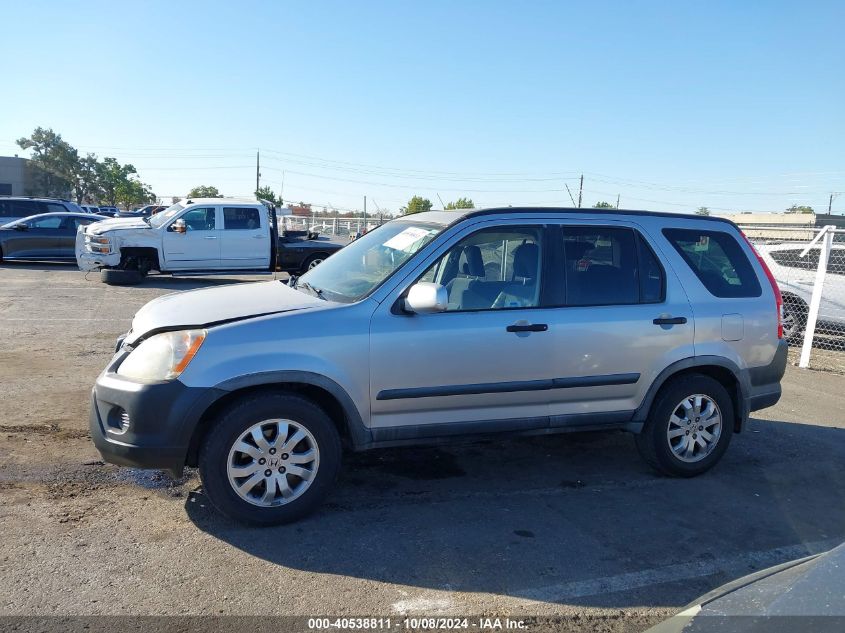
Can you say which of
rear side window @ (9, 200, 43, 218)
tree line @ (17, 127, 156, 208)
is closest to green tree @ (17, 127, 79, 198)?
tree line @ (17, 127, 156, 208)

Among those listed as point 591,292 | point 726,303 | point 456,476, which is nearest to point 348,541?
point 456,476

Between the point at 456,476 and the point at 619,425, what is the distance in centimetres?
119

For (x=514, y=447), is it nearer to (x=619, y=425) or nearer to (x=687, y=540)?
(x=619, y=425)

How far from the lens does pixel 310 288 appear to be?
4688 millimetres

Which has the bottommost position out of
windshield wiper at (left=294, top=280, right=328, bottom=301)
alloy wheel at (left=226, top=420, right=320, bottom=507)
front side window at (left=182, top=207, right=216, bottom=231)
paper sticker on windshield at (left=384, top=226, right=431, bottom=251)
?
alloy wheel at (left=226, top=420, right=320, bottom=507)

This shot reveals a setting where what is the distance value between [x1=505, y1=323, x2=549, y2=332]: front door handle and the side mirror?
1.70ft

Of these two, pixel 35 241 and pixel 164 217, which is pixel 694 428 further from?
pixel 35 241

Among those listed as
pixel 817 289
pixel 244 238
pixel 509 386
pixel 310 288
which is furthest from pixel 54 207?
pixel 509 386

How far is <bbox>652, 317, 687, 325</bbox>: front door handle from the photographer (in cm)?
465

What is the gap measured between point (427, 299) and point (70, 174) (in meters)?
82.7

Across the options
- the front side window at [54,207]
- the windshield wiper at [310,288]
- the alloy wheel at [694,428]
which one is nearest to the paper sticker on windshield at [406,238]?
the windshield wiper at [310,288]

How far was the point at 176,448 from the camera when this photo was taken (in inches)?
145

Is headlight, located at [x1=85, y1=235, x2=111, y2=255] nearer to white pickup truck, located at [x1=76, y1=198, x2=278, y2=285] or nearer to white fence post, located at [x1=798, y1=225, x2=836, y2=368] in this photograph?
white pickup truck, located at [x1=76, y1=198, x2=278, y2=285]

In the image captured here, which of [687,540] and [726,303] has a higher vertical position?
[726,303]
